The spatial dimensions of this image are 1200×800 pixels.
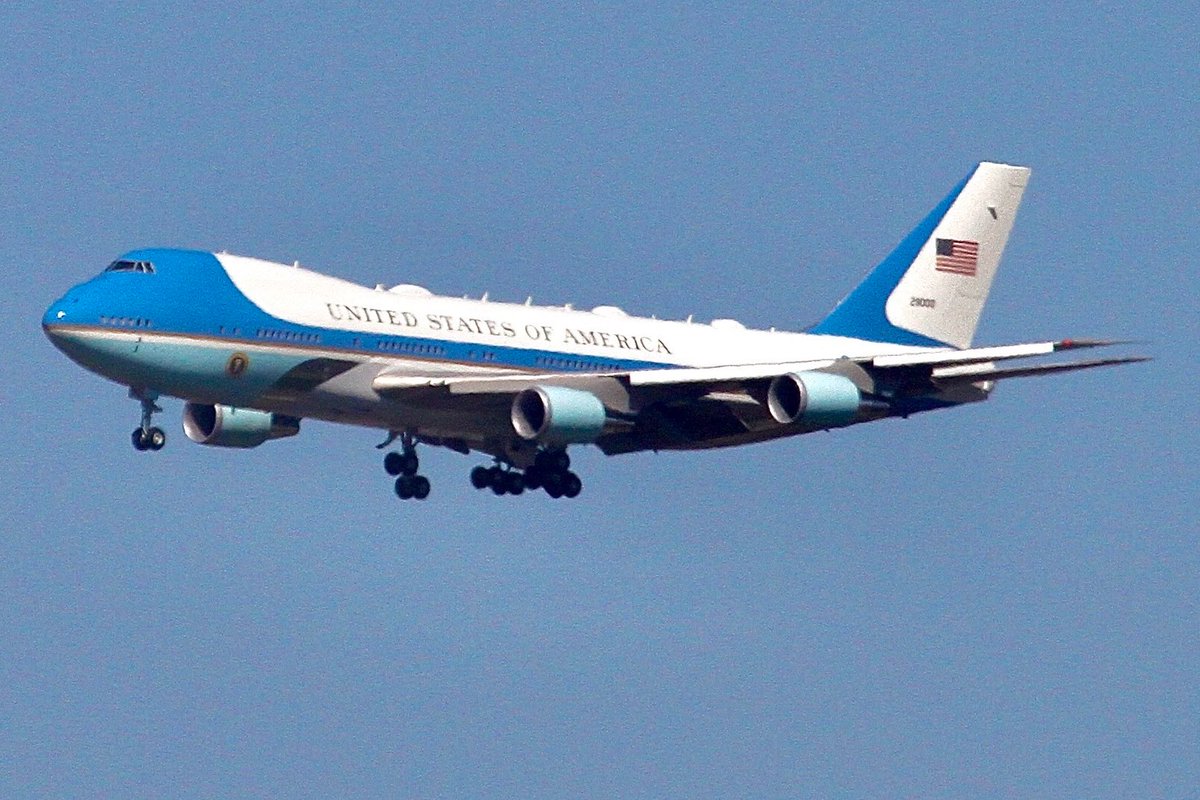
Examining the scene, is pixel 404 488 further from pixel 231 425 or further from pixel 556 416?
pixel 556 416

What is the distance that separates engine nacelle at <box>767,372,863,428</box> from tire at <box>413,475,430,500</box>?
412 inches

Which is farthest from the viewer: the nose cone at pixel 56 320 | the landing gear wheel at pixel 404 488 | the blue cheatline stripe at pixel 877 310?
the blue cheatline stripe at pixel 877 310

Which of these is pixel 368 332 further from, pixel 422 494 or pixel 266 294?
pixel 422 494

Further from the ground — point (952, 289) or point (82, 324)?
point (952, 289)

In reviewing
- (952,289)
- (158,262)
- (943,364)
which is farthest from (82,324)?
(952,289)

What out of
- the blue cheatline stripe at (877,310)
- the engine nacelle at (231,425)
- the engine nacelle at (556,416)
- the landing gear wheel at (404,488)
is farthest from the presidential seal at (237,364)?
the blue cheatline stripe at (877,310)

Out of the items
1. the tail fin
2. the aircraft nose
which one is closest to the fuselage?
the aircraft nose

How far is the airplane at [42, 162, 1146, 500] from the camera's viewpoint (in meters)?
65.4

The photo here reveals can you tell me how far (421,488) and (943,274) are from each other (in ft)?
58.2

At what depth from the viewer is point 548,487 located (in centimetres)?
7294

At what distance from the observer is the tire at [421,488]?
73.4 metres

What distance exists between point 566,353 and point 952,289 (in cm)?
1423

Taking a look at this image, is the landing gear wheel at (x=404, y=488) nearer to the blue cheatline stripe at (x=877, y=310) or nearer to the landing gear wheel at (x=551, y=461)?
the landing gear wheel at (x=551, y=461)

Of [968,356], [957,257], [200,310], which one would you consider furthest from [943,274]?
[200,310]
